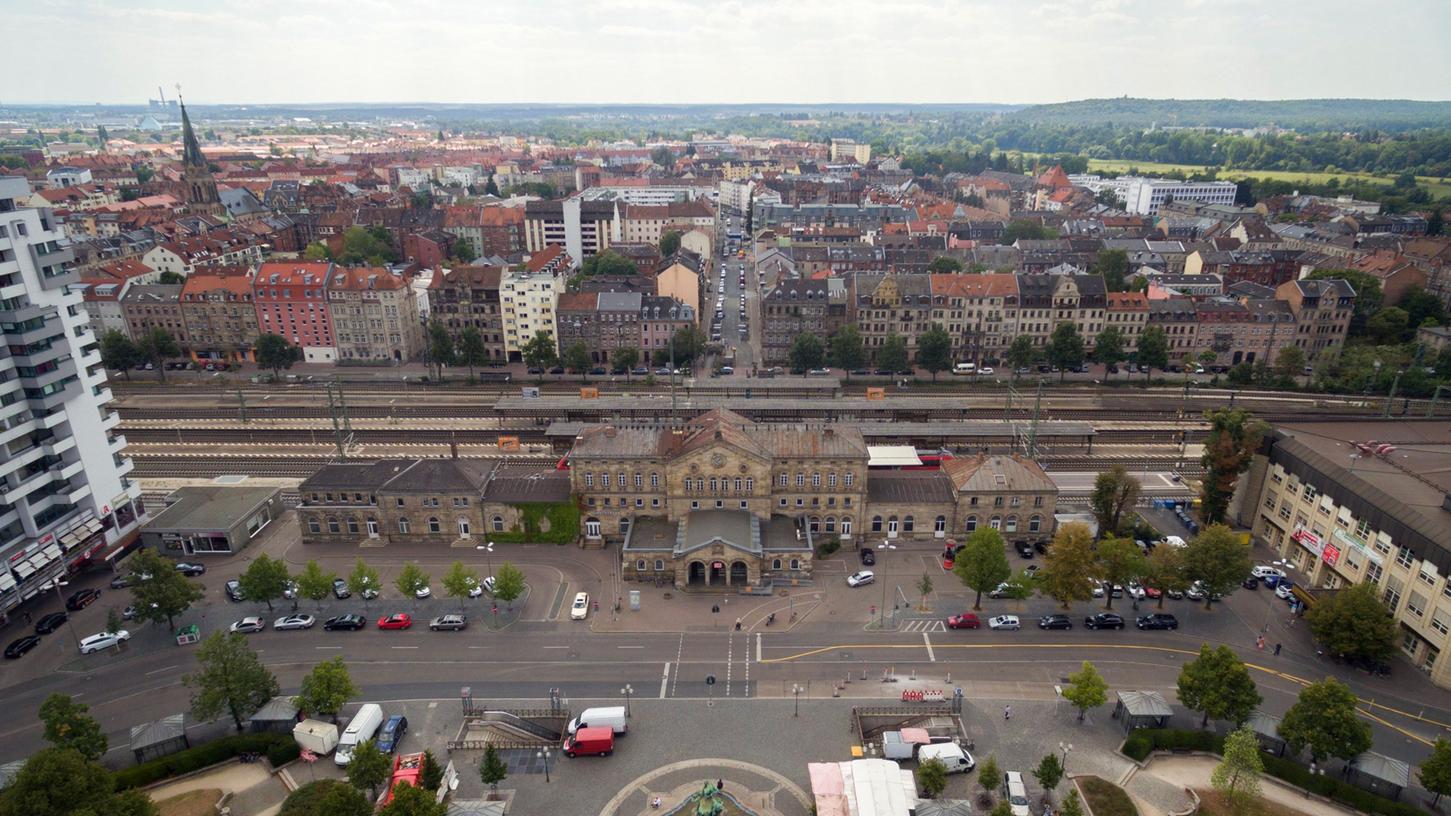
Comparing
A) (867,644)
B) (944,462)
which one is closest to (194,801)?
(867,644)

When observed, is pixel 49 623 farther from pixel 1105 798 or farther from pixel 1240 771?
pixel 1240 771

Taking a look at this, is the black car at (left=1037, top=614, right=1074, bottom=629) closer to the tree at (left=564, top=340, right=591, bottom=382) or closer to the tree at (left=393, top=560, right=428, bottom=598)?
the tree at (left=393, top=560, right=428, bottom=598)

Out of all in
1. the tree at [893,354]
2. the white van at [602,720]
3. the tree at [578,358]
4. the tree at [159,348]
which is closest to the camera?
the white van at [602,720]

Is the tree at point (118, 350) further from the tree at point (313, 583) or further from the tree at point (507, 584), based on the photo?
the tree at point (507, 584)

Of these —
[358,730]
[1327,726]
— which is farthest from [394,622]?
[1327,726]

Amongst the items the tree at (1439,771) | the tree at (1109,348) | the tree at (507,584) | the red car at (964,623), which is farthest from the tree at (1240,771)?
the tree at (1109,348)

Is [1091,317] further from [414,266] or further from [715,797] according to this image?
[414,266]
